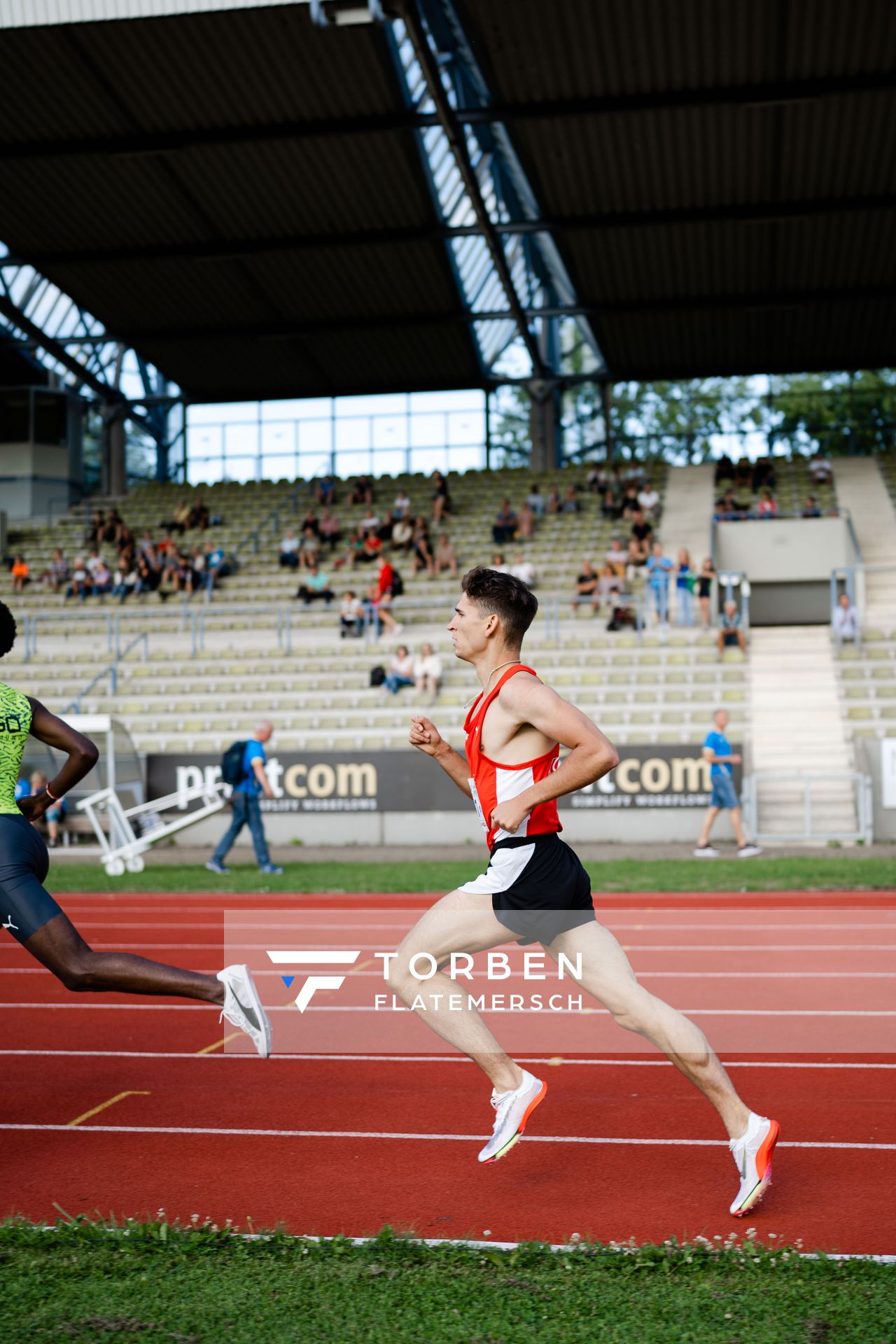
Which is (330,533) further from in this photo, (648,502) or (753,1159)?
(753,1159)

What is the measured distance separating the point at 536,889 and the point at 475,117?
2196 cm

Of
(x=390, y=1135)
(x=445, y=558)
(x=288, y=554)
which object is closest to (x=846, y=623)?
(x=445, y=558)

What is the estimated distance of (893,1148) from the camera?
5.06 meters

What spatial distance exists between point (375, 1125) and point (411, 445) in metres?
35.7

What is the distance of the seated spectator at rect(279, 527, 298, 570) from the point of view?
103ft

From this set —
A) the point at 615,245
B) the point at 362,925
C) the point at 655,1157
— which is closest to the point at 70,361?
the point at 615,245

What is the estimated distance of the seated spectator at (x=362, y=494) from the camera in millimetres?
35438

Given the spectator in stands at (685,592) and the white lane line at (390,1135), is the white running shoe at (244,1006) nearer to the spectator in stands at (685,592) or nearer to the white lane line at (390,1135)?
the white lane line at (390,1135)

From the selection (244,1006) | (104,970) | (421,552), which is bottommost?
(244,1006)

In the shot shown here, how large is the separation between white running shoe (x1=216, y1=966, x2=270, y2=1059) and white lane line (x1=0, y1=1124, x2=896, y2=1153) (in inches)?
17.3

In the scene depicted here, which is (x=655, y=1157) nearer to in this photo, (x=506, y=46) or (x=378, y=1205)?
(x=378, y=1205)

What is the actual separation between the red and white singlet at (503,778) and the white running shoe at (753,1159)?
116 centimetres

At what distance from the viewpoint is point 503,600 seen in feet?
15.1

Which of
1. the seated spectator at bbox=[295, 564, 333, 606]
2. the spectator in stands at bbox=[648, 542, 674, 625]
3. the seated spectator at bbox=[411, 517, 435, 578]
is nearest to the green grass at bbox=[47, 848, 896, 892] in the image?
the spectator in stands at bbox=[648, 542, 674, 625]
